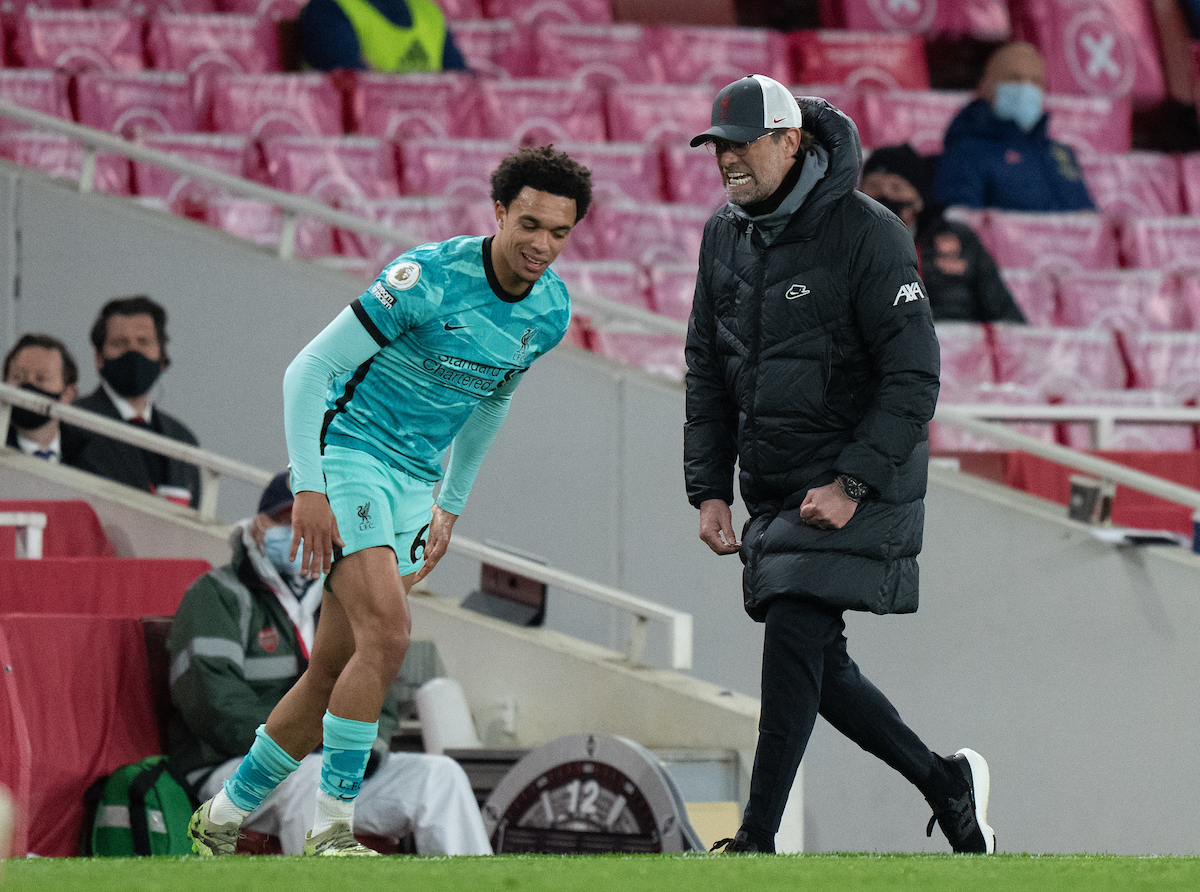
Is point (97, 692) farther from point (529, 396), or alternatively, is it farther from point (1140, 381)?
point (1140, 381)

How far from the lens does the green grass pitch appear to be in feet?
8.40

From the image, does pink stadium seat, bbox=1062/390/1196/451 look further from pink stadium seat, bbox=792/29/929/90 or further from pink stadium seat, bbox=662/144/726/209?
pink stadium seat, bbox=792/29/929/90

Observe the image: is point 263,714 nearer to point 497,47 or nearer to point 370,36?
point 370,36

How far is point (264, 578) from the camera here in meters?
4.98

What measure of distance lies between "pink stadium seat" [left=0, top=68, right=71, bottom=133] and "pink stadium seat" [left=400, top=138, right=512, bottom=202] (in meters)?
1.91

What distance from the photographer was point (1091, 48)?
1257 cm

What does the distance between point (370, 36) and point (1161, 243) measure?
197 inches

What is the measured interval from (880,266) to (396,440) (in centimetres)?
117

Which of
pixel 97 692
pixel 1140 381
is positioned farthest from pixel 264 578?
pixel 1140 381

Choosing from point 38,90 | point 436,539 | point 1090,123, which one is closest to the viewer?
point 436,539

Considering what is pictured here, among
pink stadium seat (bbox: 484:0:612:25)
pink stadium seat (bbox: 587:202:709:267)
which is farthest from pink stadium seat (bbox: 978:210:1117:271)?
pink stadium seat (bbox: 484:0:612:25)

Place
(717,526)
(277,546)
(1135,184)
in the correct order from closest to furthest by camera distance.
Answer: (717,526) → (277,546) → (1135,184)

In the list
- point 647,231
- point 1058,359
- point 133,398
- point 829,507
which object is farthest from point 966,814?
point 647,231

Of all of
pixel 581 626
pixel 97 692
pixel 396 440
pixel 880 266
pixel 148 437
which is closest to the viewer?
pixel 880 266
